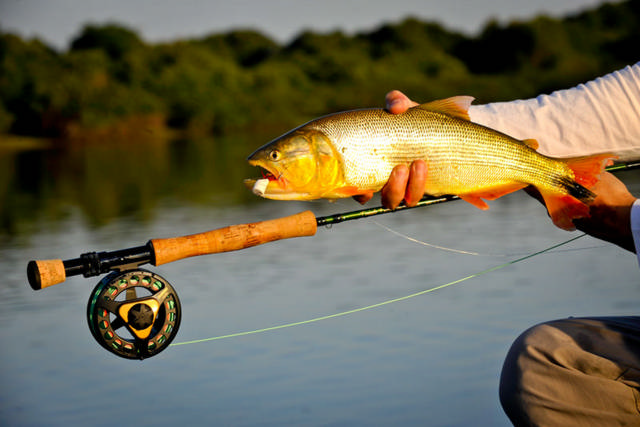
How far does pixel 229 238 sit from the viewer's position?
2361 millimetres

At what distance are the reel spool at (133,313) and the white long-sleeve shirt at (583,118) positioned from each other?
941mm

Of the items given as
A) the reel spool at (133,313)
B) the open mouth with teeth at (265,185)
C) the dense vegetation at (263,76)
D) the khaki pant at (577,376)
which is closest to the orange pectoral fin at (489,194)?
the khaki pant at (577,376)

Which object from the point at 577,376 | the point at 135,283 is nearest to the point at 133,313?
the point at 135,283

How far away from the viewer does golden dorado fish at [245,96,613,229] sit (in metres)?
1.90

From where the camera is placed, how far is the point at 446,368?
12.2 ft

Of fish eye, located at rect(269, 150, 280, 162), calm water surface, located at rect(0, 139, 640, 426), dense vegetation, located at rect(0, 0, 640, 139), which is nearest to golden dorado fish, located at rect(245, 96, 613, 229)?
fish eye, located at rect(269, 150, 280, 162)

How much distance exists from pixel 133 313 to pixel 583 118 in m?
1.27

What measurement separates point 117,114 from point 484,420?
852 inches

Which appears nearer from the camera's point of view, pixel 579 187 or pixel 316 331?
pixel 579 187

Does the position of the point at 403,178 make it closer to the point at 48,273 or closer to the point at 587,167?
the point at 587,167

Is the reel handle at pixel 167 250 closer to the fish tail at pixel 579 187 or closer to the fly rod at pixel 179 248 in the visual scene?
the fly rod at pixel 179 248

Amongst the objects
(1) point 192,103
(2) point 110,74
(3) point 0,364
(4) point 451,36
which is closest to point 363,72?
(1) point 192,103

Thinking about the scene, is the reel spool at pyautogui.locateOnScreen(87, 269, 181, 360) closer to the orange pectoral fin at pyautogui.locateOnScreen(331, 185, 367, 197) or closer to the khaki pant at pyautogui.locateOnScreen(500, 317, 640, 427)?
the orange pectoral fin at pyautogui.locateOnScreen(331, 185, 367, 197)

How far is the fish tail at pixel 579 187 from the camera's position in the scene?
2023mm
